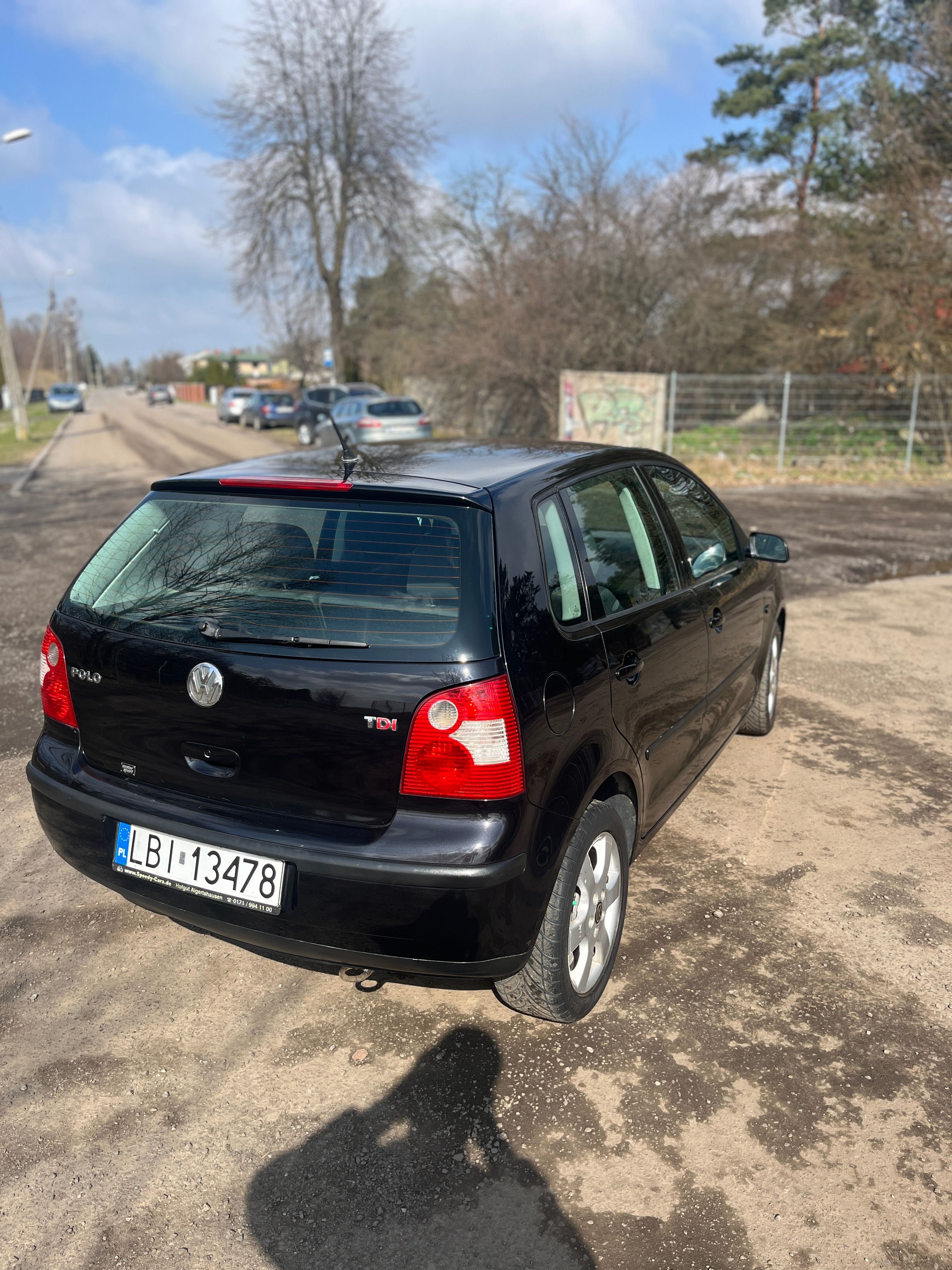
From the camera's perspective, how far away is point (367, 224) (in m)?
33.7

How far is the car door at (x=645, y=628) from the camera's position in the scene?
10.0 ft

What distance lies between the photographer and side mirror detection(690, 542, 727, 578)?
3945mm

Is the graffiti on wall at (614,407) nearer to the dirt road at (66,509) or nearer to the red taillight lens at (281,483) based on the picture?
the dirt road at (66,509)

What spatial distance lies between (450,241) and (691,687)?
87.0 ft

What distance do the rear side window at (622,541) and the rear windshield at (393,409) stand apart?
64.7ft

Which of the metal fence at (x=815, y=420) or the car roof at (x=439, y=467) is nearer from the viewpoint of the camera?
the car roof at (x=439, y=467)

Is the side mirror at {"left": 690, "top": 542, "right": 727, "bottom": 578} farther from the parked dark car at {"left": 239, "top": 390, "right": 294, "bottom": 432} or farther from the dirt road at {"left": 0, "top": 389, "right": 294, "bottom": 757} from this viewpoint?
the parked dark car at {"left": 239, "top": 390, "right": 294, "bottom": 432}

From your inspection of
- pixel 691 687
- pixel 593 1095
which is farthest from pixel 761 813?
pixel 593 1095

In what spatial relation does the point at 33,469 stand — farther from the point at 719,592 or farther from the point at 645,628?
the point at 645,628

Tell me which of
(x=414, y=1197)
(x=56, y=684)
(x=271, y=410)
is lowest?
(x=414, y=1197)

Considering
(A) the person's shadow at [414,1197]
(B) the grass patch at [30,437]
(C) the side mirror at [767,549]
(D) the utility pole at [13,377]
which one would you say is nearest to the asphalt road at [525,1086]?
(A) the person's shadow at [414,1197]

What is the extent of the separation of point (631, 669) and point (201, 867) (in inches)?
56.3

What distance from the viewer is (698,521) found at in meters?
4.28

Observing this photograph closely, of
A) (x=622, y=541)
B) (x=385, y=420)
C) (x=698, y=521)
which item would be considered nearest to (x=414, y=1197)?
(x=622, y=541)
